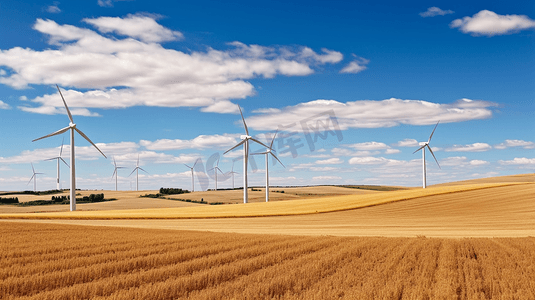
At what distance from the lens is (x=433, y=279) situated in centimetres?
1273

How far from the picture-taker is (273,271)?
13844 mm

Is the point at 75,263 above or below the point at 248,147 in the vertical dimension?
below

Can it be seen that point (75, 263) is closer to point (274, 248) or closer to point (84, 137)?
point (274, 248)

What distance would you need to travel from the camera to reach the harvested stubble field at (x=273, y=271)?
11.0 meters

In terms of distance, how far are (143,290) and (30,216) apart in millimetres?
48885

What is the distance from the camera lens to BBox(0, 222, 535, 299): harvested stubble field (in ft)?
36.0

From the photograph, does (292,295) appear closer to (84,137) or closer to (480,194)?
(480,194)

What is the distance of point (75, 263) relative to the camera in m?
15.4

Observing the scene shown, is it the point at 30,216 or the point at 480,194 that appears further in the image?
the point at 480,194

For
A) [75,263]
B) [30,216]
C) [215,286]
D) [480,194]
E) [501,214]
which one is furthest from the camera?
[480,194]

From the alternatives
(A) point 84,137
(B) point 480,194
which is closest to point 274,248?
(B) point 480,194

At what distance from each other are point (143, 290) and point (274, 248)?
9.64 metres

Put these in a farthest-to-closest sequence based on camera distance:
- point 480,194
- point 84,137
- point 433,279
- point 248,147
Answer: point 248,147
point 84,137
point 480,194
point 433,279

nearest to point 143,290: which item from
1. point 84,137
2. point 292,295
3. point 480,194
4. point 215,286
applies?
point 215,286
